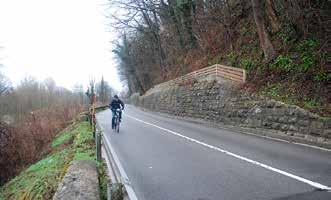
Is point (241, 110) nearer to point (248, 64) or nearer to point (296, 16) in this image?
point (248, 64)

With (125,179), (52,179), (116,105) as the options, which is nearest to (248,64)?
(116,105)

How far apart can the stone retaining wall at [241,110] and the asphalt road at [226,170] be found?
1.00 m

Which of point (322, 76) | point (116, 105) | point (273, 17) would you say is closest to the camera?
point (322, 76)

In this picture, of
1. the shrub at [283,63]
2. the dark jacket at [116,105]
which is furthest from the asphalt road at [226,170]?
the dark jacket at [116,105]

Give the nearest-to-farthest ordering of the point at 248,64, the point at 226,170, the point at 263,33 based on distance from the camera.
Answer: the point at 226,170, the point at 263,33, the point at 248,64

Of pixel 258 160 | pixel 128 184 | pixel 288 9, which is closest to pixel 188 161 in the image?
pixel 258 160

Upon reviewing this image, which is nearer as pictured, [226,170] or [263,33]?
[226,170]

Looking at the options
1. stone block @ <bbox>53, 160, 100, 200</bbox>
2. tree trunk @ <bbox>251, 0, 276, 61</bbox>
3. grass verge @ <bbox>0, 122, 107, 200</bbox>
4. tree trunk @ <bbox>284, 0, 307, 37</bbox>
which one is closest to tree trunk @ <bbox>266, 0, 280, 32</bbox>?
tree trunk @ <bbox>251, 0, 276, 61</bbox>

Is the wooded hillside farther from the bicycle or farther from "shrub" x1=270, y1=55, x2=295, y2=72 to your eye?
the bicycle

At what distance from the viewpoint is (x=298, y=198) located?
19.8ft

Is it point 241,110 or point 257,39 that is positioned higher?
point 257,39

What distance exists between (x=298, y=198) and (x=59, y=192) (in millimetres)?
4042

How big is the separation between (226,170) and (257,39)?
50.3 feet

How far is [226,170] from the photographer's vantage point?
8.60 meters
